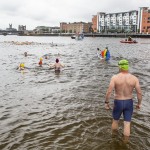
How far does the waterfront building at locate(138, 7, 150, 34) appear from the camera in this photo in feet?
458

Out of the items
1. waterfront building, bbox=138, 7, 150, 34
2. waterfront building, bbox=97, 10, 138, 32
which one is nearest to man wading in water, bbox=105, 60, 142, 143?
waterfront building, bbox=138, 7, 150, 34

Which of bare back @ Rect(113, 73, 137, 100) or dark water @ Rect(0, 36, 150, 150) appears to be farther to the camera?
dark water @ Rect(0, 36, 150, 150)

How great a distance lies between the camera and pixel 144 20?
141125 mm

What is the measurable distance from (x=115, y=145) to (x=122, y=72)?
2.15 m

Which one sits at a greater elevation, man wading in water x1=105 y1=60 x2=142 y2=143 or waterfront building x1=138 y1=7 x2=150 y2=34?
waterfront building x1=138 y1=7 x2=150 y2=34

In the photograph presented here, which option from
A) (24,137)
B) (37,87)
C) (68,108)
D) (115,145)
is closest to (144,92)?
(68,108)

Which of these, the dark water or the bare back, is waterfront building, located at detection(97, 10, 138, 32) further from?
the bare back

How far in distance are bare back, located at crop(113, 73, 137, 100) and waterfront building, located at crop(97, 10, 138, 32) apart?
150 metres

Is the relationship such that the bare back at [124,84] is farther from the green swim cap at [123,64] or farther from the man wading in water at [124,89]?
the green swim cap at [123,64]

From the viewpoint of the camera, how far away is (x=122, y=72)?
667 cm

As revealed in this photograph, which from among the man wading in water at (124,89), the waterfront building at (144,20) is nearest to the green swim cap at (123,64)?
the man wading in water at (124,89)

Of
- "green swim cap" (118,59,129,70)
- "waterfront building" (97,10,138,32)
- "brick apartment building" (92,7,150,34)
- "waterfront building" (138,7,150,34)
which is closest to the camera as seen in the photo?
"green swim cap" (118,59,129,70)

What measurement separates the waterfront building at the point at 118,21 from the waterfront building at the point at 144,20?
7.21m

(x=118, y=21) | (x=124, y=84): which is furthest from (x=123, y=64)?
(x=118, y=21)
